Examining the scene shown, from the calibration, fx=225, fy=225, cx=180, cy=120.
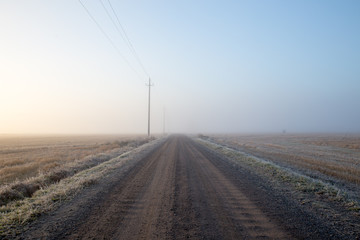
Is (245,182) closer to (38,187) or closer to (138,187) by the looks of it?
(138,187)

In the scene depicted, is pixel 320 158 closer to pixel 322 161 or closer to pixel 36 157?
Answer: pixel 322 161

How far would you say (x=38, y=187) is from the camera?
9938 mm

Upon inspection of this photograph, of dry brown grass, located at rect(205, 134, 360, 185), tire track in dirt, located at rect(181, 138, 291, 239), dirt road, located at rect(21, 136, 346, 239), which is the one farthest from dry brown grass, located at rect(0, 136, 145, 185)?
dry brown grass, located at rect(205, 134, 360, 185)

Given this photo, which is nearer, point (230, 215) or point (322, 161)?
point (230, 215)

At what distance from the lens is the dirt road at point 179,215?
4754mm

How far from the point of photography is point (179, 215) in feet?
19.0

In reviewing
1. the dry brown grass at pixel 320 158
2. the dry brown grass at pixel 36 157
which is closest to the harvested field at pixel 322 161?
the dry brown grass at pixel 320 158

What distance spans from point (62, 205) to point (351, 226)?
7687mm

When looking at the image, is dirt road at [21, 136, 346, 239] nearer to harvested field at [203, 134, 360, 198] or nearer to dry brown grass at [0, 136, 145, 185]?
harvested field at [203, 134, 360, 198]

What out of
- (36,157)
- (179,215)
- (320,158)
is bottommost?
(36,157)

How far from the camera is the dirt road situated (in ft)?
15.6

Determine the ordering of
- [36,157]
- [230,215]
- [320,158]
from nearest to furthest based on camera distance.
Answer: [230,215]
[320,158]
[36,157]

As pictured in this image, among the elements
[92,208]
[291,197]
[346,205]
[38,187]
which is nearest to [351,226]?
[346,205]

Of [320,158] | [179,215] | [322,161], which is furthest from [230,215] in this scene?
[320,158]
